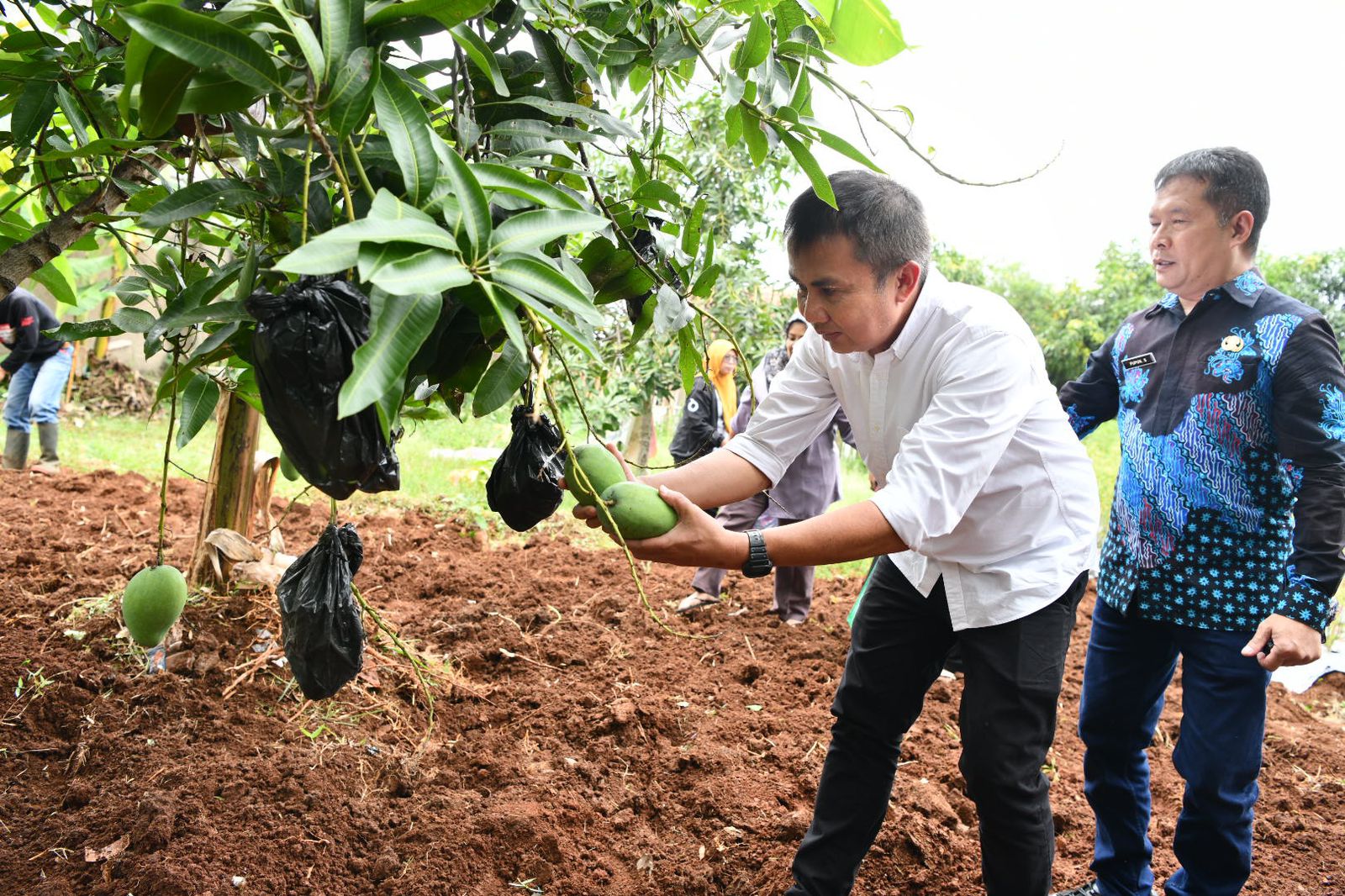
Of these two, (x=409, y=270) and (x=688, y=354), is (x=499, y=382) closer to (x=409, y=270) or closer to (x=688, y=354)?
(x=409, y=270)

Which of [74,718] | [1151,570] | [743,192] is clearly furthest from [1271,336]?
[743,192]

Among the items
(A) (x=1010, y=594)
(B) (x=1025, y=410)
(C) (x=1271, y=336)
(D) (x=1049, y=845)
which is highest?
(C) (x=1271, y=336)

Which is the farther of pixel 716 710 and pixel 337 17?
pixel 716 710

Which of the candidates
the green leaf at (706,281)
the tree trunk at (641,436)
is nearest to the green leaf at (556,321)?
the green leaf at (706,281)

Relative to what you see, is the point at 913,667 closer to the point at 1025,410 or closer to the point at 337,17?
the point at 1025,410

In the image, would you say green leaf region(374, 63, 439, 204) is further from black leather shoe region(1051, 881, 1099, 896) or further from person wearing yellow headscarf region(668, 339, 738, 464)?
person wearing yellow headscarf region(668, 339, 738, 464)

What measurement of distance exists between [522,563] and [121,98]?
13.5 ft

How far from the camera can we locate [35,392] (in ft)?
21.0

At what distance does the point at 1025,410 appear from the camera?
2.01 metres

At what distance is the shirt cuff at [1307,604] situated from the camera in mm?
2145

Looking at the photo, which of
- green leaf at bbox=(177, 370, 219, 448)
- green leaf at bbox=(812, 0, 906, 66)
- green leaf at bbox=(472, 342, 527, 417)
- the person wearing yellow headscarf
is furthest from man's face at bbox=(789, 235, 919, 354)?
the person wearing yellow headscarf

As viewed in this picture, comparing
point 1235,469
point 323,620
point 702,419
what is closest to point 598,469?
point 323,620

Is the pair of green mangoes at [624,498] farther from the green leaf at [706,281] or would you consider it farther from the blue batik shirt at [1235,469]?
the blue batik shirt at [1235,469]

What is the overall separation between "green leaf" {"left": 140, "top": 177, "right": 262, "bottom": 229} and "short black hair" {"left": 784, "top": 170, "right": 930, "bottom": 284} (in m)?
1.09
